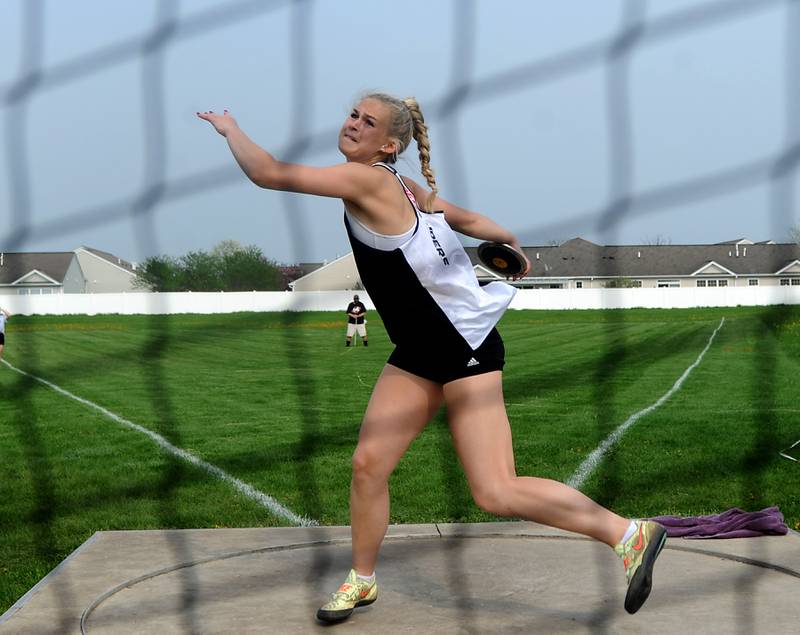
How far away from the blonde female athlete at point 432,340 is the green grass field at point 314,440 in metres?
1.94

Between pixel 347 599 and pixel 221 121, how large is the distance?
73.3 inches

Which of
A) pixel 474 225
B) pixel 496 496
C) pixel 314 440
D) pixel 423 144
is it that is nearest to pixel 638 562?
pixel 496 496

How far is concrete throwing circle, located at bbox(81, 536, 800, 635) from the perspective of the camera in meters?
4.24

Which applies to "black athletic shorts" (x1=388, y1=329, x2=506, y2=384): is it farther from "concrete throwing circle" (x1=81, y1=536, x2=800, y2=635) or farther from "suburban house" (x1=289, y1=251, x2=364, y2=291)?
"suburban house" (x1=289, y1=251, x2=364, y2=291)

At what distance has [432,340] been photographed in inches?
154

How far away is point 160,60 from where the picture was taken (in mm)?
4438

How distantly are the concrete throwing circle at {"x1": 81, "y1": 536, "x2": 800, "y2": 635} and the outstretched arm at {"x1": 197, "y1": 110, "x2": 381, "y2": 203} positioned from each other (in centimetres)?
166

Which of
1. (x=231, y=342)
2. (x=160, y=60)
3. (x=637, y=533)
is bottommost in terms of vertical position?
(x=231, y=342)

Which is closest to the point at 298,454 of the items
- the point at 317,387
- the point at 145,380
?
the point at 317,387


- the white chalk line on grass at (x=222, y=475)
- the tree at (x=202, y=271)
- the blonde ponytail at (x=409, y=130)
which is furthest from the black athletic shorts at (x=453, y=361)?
the white chalk line on grass at (x=222, y=475)

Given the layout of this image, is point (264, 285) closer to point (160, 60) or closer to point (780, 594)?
point (160, 60)

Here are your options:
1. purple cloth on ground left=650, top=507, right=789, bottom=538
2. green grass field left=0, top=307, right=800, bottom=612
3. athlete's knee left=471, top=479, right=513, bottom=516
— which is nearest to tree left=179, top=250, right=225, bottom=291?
green grass field left=0, top=307, right=800, bottom=612

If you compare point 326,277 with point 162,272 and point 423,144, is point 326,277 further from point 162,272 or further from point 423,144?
point 423,144

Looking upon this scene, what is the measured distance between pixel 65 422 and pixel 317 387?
5.37 metres
